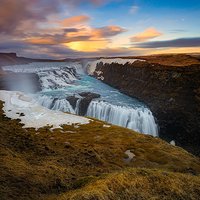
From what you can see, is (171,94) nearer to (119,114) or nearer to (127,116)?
(127,116)

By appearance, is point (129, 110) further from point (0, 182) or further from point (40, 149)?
point (0, 182)

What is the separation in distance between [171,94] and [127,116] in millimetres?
16161

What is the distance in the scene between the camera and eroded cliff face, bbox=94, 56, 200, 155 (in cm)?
5650

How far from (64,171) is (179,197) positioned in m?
6.19

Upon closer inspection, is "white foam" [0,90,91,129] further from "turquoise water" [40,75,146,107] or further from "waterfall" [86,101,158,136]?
"turquoise water" [40,75,146,107]

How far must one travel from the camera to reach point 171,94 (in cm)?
6800

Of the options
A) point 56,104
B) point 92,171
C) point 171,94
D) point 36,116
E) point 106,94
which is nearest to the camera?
point 92,171

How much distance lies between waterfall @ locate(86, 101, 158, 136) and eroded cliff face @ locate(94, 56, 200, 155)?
2.54m

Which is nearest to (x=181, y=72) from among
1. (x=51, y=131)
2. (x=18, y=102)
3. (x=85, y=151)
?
(x=18, y=102)

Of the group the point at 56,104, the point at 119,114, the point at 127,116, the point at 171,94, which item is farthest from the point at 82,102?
the point at 171,94

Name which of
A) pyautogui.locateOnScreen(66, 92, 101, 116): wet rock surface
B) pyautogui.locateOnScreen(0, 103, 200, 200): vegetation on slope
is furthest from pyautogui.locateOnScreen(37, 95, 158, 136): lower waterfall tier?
pyautogui.locateOnScreen(0, 103, 200, 200): vegetation on slope

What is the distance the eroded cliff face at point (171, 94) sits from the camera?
56.5m

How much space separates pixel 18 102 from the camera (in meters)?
52.8

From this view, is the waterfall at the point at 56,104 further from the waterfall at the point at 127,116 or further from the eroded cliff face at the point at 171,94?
the eroded cliff face at the point at 171,94
